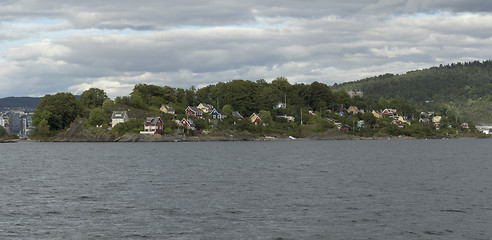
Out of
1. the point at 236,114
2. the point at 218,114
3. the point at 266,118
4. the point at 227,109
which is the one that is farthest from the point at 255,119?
the point at 218,114

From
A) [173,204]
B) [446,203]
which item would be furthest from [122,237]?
[446,203]

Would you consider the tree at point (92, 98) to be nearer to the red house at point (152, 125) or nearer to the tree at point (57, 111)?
the tree at point (57, 111)

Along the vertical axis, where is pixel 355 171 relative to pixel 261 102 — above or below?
below

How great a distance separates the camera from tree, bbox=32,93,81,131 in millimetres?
169000

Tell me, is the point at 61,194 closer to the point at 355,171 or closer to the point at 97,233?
the point at 97,233

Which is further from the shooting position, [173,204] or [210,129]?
[210,129]

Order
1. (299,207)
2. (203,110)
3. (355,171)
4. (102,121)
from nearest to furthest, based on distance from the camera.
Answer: (299,207)
(355,171)
(102,121)
(203,110)

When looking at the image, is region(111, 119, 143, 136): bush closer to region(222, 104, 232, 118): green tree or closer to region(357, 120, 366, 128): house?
region(222, 104, 232, 118): green tree

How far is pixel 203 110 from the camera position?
187m

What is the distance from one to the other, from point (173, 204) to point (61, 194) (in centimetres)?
1101

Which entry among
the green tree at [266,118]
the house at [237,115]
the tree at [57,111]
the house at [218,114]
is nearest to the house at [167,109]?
the house at [218,114]

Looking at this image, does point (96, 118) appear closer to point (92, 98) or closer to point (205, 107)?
point (92, 98)

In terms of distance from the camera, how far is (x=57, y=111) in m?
173

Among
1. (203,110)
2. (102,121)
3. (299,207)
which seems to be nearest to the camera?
(299,207)
